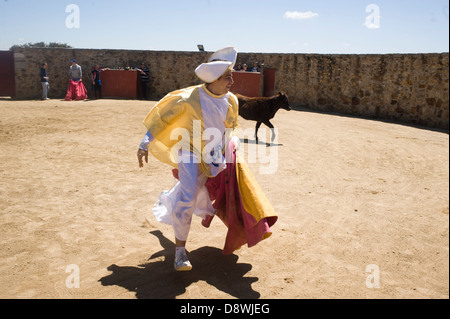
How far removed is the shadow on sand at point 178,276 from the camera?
2.76 m

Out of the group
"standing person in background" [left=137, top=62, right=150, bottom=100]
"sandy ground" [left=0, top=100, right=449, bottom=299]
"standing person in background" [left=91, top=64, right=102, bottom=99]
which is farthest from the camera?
"standing person in background" [left=137, top=62, right=150, bottom=100]

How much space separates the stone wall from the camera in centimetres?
1309

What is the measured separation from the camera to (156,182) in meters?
5.60

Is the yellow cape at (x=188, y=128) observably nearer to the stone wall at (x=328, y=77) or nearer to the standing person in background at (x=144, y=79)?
the stone wall at (x=328, y=77)

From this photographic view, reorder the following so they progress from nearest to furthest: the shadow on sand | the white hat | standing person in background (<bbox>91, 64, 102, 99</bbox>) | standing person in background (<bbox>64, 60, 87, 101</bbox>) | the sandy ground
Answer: the shadow on sand
the sandy ground
the white hat
standing person in background (<bbox>64, 60, 87, 101</bbox>)
standing person in background (<bbox>91, 64, 102, 99</bbox>)

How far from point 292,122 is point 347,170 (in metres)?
5.51

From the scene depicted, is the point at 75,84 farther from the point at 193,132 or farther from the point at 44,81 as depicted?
the point at 193,132

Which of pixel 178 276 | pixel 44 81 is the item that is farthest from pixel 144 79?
pixel 178 276

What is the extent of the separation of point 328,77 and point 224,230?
1317cm

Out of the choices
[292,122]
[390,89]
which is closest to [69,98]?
[292,122]

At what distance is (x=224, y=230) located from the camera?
13.2 ft

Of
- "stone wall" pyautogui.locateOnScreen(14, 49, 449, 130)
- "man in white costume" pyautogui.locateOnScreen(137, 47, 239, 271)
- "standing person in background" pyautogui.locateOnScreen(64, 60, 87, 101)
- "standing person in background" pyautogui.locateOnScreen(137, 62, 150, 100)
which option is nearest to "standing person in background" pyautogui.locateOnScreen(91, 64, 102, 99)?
"standing person in background" pyautogui.locateOnScreen(64, 60, 87, 101)

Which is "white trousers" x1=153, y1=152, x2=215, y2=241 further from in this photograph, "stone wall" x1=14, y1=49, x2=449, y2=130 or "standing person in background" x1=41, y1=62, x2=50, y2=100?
"standing person in background" x1=41, y1=62, x2=50, y2=100

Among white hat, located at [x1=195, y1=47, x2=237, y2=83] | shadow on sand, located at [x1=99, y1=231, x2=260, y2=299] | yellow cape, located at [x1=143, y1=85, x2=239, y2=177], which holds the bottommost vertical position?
shadow on sand, located at [x1=99, y1=231, x2=260, y2=299]
